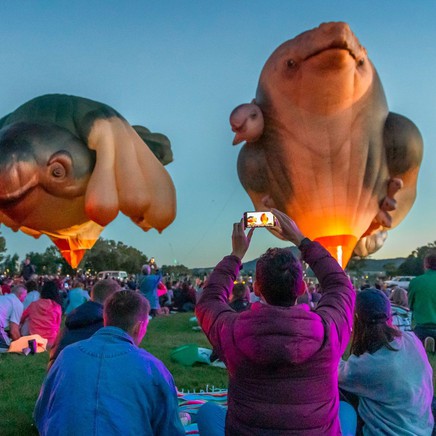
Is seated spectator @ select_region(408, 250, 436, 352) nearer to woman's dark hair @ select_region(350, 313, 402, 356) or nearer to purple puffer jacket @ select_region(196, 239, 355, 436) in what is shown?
woman's dark hair @ select_region(350, 313, 402, 356)

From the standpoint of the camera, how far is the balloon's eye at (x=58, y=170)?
20.4 ft

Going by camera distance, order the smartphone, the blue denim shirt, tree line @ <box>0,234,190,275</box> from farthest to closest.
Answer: tree line @ <box>0,234,190,275</box> → the smartphone → the blue denim shirt

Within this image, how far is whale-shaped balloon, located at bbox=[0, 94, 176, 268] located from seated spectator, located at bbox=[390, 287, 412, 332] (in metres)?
2.66

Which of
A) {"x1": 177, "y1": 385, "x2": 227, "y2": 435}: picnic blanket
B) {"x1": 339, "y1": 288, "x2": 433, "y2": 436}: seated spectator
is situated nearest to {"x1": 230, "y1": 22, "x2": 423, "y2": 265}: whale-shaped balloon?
{"x1": 177, "y1": 385, "x2": 227, "y2": 435}: picnic blanket

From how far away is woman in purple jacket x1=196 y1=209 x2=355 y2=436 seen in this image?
143 cm

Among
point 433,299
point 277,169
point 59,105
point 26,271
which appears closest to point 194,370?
point 433,299

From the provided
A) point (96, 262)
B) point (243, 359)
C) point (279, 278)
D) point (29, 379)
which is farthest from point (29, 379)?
point (96, 262)

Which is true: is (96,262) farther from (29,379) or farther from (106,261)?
(29,379)

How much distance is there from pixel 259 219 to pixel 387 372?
761mm

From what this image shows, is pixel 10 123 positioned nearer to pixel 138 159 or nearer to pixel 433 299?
pixel 138 159

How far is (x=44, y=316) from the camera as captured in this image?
5.62 m

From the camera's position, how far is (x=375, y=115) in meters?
8.70

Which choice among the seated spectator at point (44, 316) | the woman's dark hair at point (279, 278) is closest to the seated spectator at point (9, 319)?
the seated spectator at point (44, 316)

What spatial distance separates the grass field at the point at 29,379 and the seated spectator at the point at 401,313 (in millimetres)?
356
